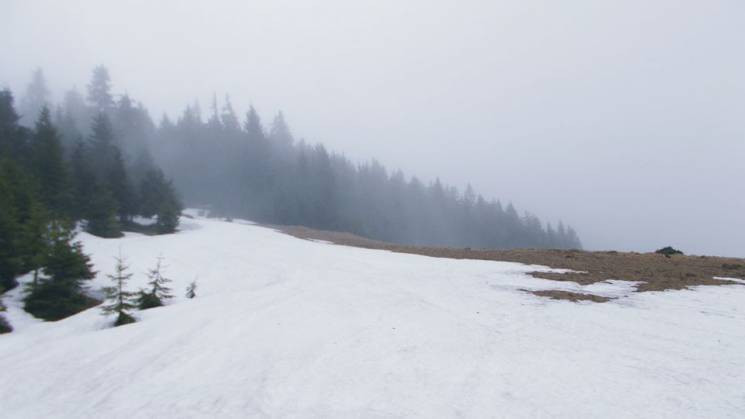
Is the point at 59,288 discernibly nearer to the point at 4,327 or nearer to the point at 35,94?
the point at 4,327

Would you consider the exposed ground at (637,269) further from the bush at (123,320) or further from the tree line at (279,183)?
the tree line at (279,183)

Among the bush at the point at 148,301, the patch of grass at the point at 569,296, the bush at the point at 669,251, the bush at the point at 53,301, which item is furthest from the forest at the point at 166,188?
the bush at the point at 669,251

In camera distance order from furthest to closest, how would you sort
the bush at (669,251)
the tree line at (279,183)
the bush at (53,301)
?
the tree line at (279,183) → the bush at (669,251) → the bush at (53,301)

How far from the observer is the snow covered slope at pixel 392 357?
5.25m

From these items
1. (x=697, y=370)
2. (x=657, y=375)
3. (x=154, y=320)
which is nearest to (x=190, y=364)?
(x=154, y=320)

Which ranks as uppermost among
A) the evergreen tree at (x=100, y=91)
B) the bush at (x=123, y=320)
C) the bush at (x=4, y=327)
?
the evergreen tree at (x=100, y=91)

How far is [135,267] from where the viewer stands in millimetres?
20422

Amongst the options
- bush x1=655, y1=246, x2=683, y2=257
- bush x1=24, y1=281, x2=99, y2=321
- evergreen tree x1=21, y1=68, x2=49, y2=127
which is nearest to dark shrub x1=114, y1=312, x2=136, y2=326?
bush x1=24, y1=281, x2=99, y2=321

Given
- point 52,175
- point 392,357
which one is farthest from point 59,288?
point 52,175

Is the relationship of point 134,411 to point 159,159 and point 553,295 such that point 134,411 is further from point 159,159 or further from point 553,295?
point 159,159

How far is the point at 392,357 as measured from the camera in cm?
682

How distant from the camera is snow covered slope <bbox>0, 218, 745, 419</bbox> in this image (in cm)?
525

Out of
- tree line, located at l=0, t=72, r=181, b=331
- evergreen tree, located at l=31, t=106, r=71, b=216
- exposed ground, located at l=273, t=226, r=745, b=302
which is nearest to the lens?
exposed ground, located at l=273, t=226, r=745, b=302

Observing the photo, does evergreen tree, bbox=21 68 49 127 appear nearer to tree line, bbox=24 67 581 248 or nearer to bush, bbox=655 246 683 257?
tree line, bbox=24 67 581 248
